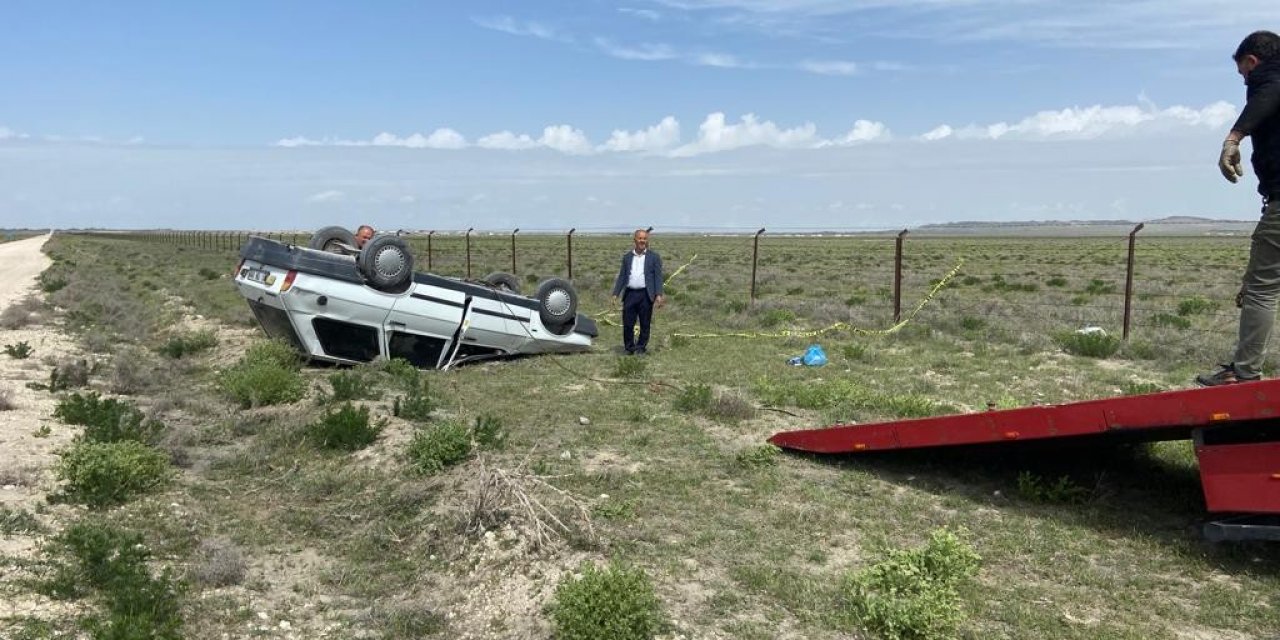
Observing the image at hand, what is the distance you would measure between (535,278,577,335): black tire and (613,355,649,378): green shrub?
41.4 inches

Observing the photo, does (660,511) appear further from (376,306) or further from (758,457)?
(376,306)

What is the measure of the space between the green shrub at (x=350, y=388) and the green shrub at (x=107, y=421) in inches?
58.3

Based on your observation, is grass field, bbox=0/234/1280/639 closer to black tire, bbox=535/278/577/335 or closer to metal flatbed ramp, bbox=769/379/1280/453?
metal flatbed ramp, bbox=769/379/1280/453

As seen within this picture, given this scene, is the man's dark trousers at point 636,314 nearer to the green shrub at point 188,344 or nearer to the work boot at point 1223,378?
the green shrub at point 188,344

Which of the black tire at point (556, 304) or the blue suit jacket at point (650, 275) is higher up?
the blue suit jacket at point (650, 275)

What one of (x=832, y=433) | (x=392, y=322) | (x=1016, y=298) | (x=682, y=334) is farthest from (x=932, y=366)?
(x=1016, y=298)

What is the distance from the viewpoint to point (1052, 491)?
5.17 metres

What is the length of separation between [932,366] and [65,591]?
873 centimetres

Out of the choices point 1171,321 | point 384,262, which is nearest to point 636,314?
point 384,262

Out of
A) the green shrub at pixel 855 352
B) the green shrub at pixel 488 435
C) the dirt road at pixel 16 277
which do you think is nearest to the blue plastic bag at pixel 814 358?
the green shrub at pixel 855 352

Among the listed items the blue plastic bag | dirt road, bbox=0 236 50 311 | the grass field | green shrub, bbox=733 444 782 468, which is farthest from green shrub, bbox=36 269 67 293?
green shrub, bbox=733 444 782 468

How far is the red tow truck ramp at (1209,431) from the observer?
397 cm

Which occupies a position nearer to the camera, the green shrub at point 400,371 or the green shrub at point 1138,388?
the green shrub at point 1138,388

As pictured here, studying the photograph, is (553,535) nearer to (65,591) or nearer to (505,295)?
(65,591)
